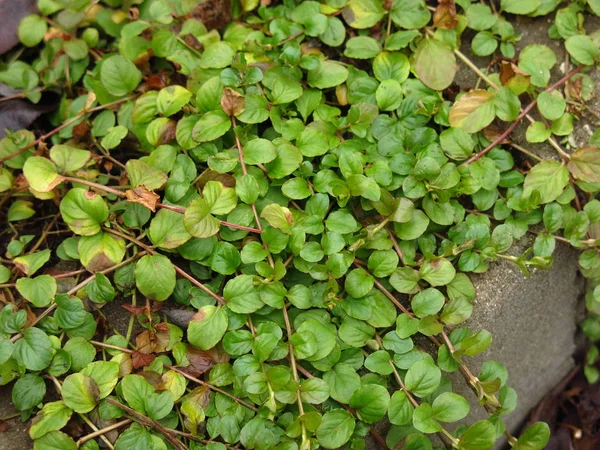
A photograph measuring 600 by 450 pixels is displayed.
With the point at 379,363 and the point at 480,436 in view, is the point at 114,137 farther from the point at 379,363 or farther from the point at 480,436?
the point at 480,436

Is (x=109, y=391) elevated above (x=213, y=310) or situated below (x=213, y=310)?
below

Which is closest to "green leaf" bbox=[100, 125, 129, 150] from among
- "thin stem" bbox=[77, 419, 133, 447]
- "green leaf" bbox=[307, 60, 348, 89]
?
"green leaf" bbox=[307, 60, 348, 89]

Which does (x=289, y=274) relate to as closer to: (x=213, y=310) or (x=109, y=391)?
(x=213, y=310)

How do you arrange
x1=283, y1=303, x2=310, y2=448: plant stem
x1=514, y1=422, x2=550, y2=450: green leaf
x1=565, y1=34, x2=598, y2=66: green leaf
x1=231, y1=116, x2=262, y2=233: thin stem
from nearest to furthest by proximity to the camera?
1. x1=283, y1=303, x2=310, y2=448: plant stem
2. x1=514, y1=422, x2=550, y2=450: green leaf
3. x1=231, y1=116, x2=262, y2=233: thin stem
4. x1=565, y1=34, x2=598, y2=66: green leaf

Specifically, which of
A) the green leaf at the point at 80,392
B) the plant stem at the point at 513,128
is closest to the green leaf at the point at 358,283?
the plant stem at the point at 513,128

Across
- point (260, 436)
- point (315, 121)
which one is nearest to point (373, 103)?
point (315, 121)

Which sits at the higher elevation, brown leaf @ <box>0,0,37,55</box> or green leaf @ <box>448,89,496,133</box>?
brown leaf @ <box>0,0,37,55</box>

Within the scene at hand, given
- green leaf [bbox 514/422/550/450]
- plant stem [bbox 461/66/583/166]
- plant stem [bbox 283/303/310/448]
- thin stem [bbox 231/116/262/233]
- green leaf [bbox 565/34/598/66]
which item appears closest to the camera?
plant stem [bbox 283/303/310/448]

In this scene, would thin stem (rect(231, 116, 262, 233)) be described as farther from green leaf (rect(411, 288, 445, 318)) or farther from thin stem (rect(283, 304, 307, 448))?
green leaf (rect(411, 288, 445, 318))

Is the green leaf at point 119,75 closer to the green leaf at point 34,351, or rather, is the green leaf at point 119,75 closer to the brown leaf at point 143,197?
the brown leaf at point 143,197
